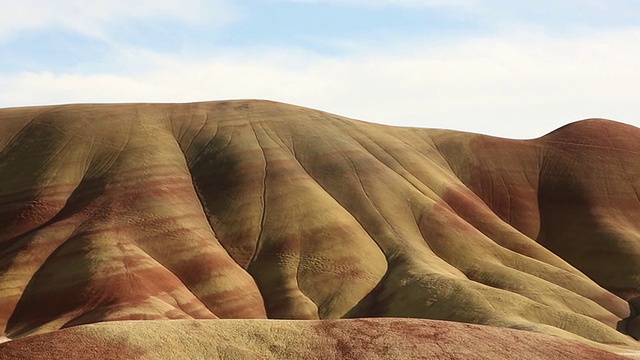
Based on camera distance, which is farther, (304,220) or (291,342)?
(304,220)

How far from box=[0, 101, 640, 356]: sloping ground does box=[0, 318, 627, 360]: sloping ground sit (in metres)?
27.1

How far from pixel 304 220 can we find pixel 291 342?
65242 millimetres

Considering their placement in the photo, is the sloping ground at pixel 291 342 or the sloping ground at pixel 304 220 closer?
the sloping ground at pixel 291 342

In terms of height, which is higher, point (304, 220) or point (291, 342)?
point (291, 342)

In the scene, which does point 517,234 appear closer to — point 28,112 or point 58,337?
point 28,112

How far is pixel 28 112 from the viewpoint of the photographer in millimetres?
140000

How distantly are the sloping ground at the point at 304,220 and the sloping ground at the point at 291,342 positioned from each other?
27.1 meters

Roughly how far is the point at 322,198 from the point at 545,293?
108 feet

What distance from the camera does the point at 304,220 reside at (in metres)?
115

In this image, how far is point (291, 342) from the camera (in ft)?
164

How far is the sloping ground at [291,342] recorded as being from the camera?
45.8 metres

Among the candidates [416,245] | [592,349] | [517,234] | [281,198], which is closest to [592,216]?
[517,234]

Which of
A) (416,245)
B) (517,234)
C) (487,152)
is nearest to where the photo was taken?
(416,245)

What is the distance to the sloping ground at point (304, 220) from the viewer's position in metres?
99.0
